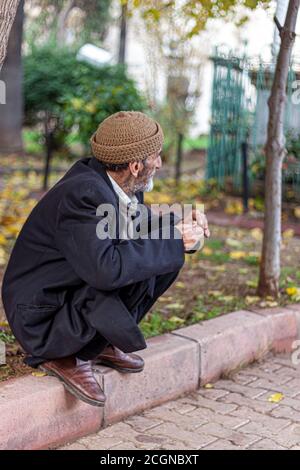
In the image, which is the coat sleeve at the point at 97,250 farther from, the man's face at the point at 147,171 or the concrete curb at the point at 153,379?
the concrete curb at the point at 153,379

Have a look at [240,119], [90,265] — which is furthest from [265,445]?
[240,119]

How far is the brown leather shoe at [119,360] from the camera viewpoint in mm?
3195

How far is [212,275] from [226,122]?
313 cm

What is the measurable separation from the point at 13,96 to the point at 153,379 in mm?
8248

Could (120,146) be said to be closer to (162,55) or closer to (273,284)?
(273,284)

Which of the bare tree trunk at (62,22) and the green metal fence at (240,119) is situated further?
the bare tree trunk at (62,22)

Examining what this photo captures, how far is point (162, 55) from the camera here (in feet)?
40.4

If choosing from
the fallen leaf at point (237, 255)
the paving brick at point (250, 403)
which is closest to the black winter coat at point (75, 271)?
the paving brick at point (250, 403)

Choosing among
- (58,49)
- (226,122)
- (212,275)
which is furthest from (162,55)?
(212,275)

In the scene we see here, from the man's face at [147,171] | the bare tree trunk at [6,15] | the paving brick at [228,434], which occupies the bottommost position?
the paving brick at [228,434]

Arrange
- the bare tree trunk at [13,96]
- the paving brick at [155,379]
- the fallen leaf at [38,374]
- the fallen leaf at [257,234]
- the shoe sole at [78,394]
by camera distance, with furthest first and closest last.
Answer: the bare tree trunk at [13,96], the fallen leaf at [257,234], the paving brick at [155,379], the fallen leaf at [38,374], the shoe sole at [78,394]

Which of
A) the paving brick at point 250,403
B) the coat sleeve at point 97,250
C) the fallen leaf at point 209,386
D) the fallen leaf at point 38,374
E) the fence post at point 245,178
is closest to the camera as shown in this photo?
the coat sleeve at point 97,250

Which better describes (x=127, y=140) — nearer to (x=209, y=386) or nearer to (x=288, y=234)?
(x=209, y=386)

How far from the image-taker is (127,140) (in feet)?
9.58
